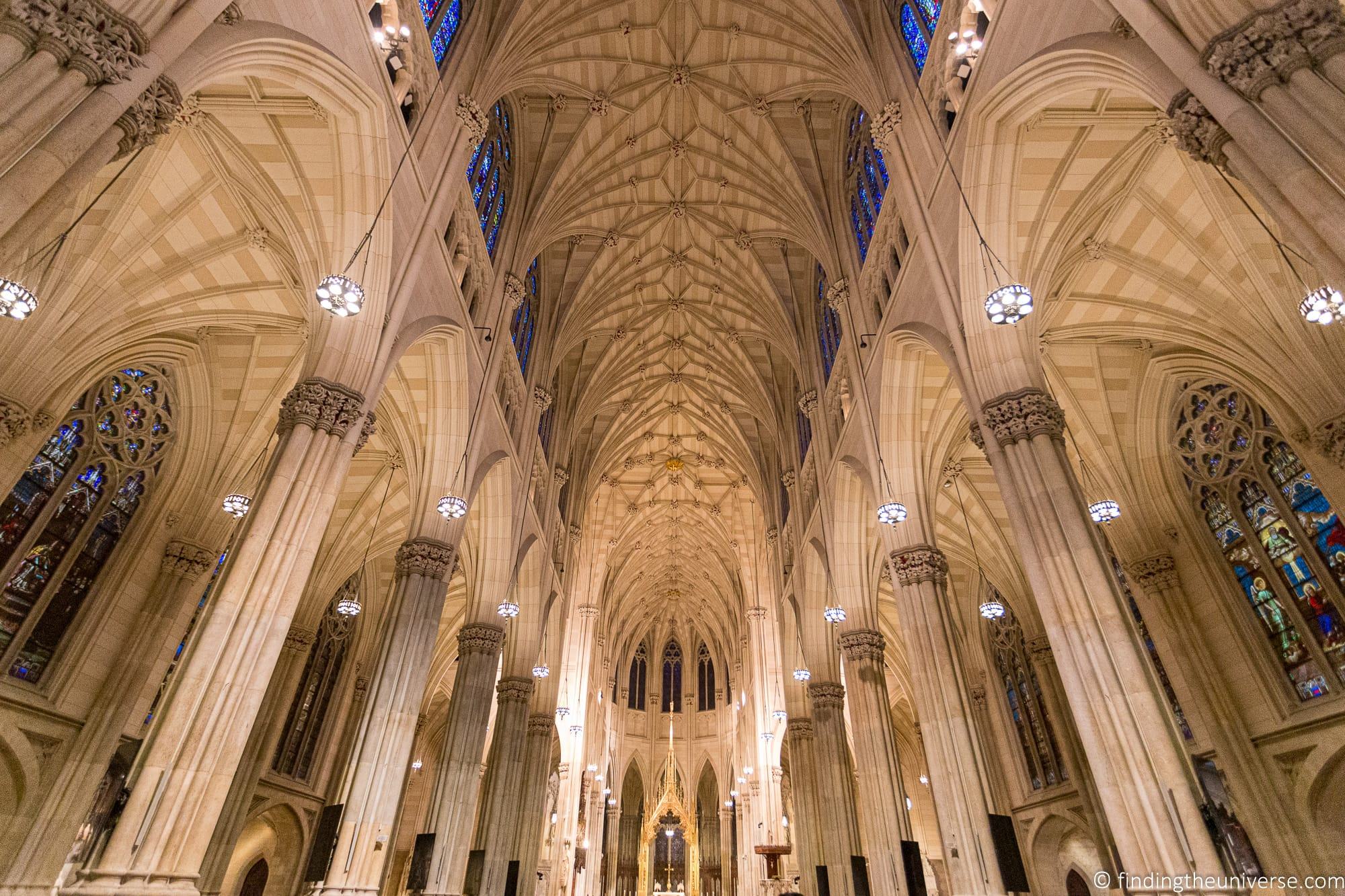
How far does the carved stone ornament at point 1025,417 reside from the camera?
9.58m

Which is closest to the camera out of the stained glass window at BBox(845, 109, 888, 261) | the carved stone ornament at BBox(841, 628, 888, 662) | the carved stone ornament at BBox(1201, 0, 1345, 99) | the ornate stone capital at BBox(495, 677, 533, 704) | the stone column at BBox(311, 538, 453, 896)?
the carved stone ornament at BBox(1201, 0, 1345, 99)

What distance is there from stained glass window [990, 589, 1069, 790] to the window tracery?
23.0 m

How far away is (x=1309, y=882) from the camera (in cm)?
1171

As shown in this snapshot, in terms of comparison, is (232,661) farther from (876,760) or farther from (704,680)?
(704,680)

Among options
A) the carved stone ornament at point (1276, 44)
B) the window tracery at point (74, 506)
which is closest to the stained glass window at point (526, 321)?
the window tracery at point (74, 506)

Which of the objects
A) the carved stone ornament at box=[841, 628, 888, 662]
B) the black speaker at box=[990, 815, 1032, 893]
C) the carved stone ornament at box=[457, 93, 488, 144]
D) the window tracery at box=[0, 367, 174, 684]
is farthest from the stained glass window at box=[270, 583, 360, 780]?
the black speaker at box=[990, 815, 1032, 893]

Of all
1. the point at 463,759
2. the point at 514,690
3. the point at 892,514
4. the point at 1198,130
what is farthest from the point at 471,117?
the point at 514,690

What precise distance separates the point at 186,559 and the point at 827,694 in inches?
676

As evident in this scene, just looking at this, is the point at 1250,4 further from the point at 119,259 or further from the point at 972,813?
the point at 119,259

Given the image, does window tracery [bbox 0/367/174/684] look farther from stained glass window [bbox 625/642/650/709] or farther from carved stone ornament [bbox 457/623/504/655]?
stained glass window [bbox 625/642/650/709]

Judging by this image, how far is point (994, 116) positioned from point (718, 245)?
14.4 meters

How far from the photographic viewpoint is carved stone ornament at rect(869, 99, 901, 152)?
44.8 ft

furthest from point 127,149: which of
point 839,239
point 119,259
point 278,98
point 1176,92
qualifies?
point 839,239

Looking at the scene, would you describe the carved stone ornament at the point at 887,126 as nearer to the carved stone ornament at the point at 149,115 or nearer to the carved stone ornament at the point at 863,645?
the carved stone ornament at the point at 863,645
